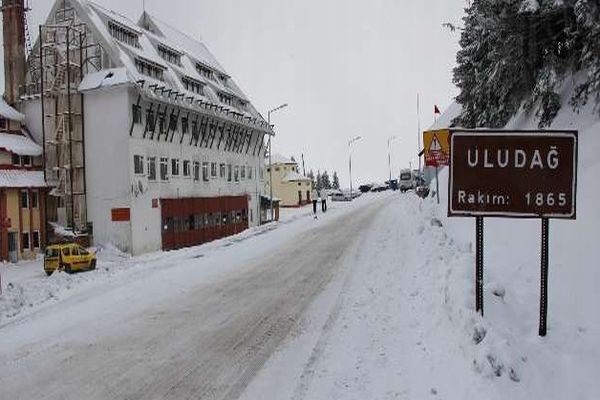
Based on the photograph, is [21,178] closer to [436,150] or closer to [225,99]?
[225,99]

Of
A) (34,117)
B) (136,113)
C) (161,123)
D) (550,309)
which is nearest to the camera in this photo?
(550,309)

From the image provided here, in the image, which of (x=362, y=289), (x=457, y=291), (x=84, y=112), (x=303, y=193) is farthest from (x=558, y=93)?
(x=303, y=193)

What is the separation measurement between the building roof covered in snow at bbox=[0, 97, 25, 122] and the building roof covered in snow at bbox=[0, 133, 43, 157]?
3.71 feet

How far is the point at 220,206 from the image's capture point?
46719mm

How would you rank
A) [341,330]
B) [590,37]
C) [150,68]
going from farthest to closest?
[150,68] → [590,37] → [341,330]

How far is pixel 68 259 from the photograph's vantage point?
27.8m

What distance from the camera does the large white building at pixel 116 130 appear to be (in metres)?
35.1

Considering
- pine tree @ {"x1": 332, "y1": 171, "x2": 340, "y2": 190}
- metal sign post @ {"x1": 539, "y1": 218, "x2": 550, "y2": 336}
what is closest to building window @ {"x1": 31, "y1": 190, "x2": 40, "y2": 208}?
metal sign post @ {"x1": 539, "y1": 218, "x2": 550, "y2": 336}

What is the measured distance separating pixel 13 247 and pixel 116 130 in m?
9.57

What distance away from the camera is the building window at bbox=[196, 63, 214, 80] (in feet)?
166

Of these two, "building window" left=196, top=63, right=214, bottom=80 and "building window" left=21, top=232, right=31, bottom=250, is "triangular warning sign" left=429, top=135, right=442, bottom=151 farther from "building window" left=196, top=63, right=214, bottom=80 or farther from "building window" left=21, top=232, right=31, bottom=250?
"building window" left=196, top=63, right=214, bottom=80

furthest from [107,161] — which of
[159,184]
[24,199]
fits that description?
[24,199]

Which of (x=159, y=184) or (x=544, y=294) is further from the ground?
(x=159, y=184)

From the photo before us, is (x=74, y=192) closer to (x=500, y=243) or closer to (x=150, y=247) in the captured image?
(x=150, y=247)
